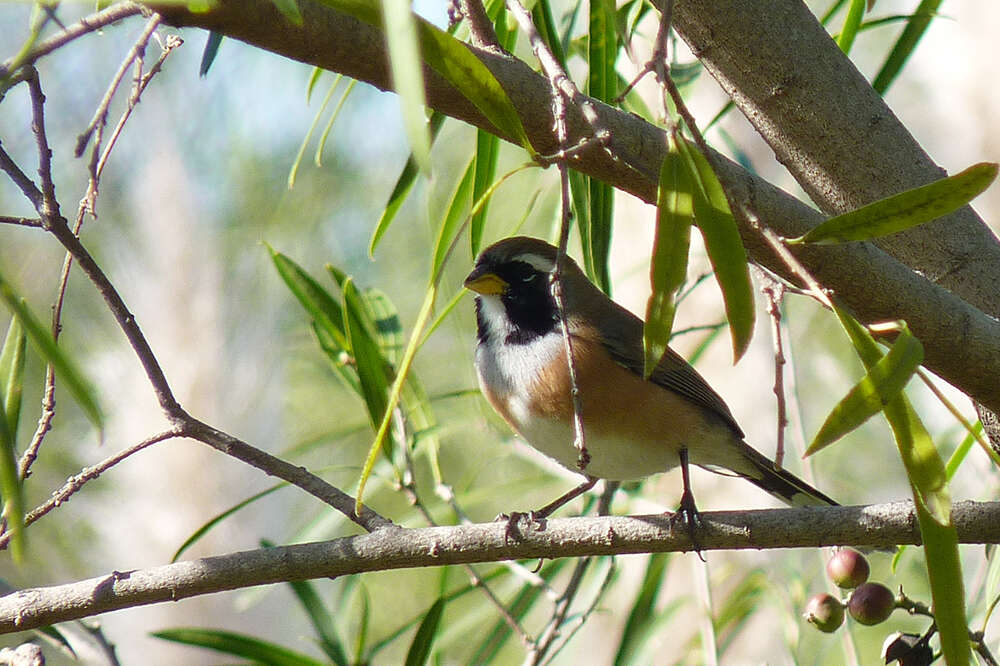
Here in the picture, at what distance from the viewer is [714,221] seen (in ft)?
4.44

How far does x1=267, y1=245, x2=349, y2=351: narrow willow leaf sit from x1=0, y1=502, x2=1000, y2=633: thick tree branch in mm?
1253

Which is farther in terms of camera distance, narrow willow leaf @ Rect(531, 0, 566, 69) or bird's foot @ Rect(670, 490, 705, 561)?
narrow willow leaf @ Rect(531, 0, 566, 69)

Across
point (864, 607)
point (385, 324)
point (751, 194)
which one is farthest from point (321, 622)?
point (751, 194)

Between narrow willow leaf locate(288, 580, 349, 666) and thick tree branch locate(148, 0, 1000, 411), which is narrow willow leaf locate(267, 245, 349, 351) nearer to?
narrow willow leaf locate(288, 580, 349, 666)

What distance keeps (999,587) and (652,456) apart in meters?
1.04

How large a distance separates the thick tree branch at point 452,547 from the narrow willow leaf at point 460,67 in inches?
29.7

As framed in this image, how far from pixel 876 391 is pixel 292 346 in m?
7.49

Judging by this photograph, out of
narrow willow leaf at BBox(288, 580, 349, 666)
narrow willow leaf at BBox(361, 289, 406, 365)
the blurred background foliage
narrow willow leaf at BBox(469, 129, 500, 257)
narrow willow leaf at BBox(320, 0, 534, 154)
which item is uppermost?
the blurred background foliage

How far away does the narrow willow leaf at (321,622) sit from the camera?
2785 mm

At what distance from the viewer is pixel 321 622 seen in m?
2.88

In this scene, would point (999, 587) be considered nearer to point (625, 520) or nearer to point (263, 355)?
point (625, 520)

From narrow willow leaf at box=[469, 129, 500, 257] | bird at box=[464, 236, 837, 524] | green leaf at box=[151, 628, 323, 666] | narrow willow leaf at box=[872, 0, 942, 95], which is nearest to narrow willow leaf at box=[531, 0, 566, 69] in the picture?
narrow willow leaf at box=[469, 129, 500, 257]

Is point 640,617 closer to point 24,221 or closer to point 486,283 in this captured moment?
point 486,283

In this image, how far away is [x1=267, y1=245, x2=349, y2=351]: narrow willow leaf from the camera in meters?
3.09
